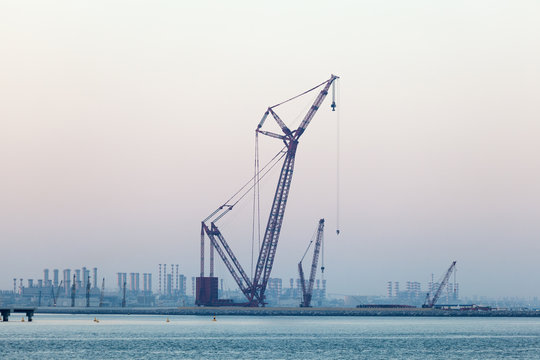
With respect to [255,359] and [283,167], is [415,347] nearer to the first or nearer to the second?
[255,359]

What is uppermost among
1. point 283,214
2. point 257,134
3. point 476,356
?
point 257,134

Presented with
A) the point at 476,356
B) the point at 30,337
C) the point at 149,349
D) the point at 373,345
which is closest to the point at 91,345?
the point at 149,349

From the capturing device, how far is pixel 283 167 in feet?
→ 651

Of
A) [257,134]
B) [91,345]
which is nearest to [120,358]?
[91,345]

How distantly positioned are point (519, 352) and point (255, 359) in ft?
105

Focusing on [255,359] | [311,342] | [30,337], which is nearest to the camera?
[255,359]

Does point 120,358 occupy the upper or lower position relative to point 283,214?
lower

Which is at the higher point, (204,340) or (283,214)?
(283,214)

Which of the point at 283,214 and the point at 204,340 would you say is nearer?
the point at 204,340

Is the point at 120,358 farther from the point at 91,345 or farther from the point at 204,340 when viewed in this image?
the point at 204,340

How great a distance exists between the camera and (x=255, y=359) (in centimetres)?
9200

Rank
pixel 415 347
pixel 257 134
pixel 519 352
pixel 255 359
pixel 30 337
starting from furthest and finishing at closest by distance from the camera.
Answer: pixel 257 134
pixel 30 337
pixel 415 347
pixel 519 352
pixel 255 359

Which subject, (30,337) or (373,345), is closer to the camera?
(373,345)

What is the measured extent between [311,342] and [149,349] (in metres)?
24.0
